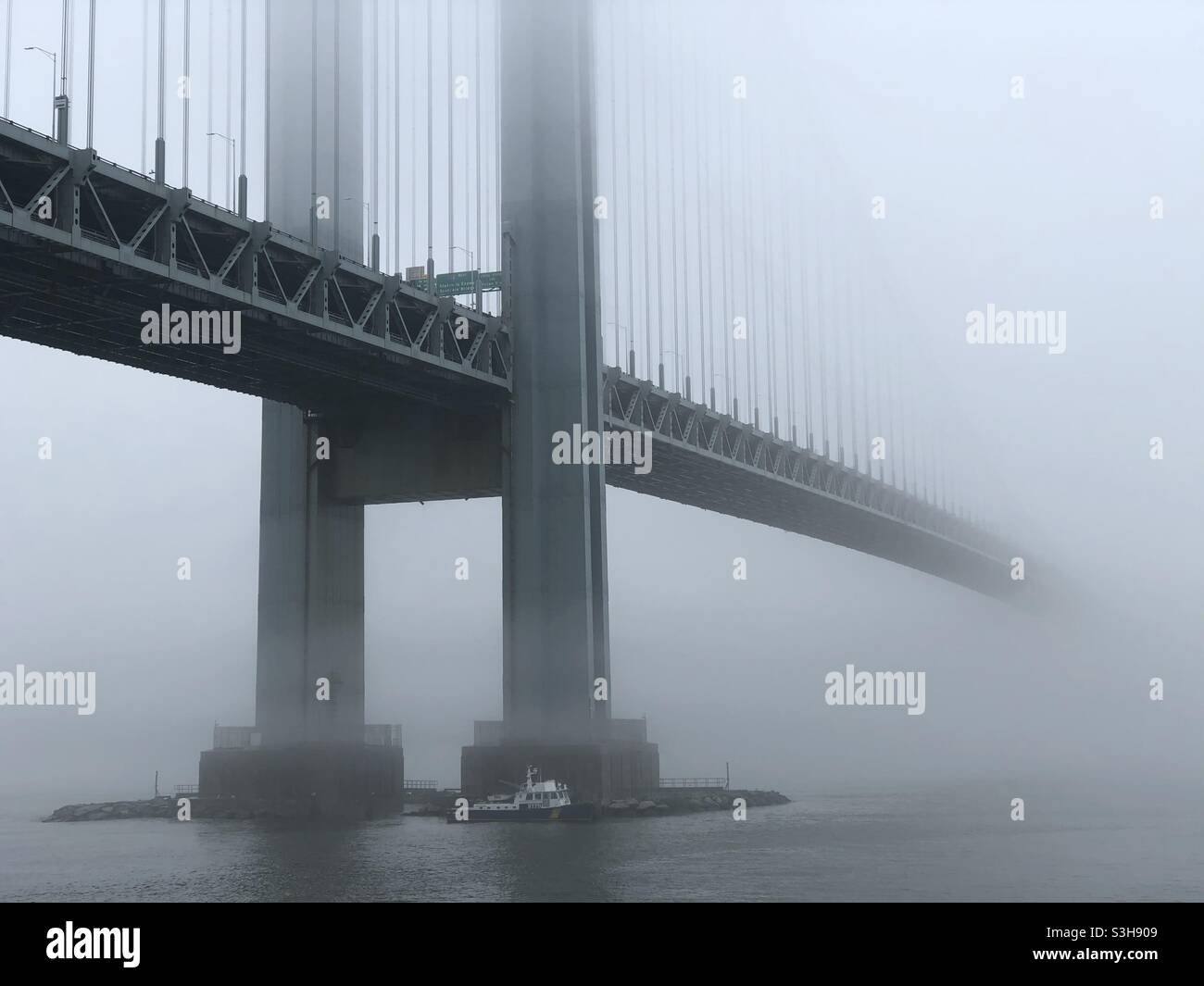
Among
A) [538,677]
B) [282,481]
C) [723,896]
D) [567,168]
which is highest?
[567,168]

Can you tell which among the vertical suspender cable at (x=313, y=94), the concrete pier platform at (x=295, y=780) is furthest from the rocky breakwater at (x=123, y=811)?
the vertical suspender cable at (x=313, y=94)

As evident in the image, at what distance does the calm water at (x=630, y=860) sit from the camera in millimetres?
32969

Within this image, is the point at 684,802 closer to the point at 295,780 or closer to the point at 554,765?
the point at 554,765

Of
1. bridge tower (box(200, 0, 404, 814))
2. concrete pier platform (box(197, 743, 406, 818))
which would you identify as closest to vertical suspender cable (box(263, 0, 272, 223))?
bridge tower (box(200, 0, 404, 814))

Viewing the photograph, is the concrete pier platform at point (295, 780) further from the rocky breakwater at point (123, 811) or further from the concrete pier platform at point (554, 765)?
the rocky breakwater at point (123, 811)

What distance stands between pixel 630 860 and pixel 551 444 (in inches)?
674

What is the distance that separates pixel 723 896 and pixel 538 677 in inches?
749

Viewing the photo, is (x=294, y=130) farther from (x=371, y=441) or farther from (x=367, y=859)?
(x=367, y=859)

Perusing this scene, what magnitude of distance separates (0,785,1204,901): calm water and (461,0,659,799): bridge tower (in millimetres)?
3042

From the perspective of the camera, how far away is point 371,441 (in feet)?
179

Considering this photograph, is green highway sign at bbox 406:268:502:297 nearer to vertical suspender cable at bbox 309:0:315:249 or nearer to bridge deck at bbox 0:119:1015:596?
bridge deck at bbox 0:119:1015:596

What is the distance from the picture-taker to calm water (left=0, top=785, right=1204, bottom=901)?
33.0 m

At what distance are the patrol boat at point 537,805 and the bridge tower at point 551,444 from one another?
32.1 inches
